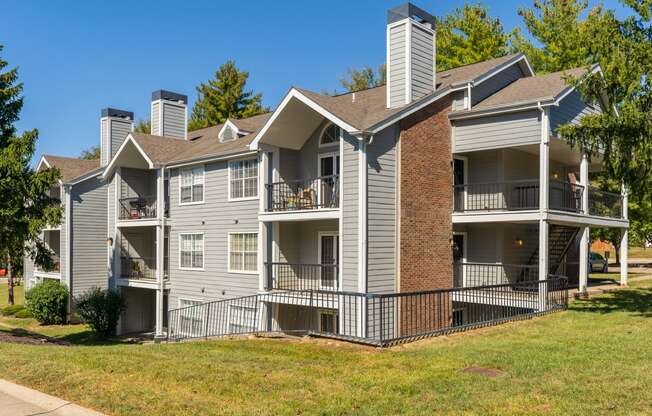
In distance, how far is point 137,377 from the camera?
895 cm

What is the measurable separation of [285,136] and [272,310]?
6144 mm

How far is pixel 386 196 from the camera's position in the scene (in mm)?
16938

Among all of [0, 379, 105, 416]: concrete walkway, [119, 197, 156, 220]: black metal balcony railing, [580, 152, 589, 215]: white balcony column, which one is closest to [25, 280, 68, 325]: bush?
[119, 197, 156, 220]: black metal balcony railing

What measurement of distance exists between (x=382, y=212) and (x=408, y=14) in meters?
6.61

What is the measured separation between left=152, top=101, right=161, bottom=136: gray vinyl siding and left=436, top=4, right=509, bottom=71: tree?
18934 millimetres

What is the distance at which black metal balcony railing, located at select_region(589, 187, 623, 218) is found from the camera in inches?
895

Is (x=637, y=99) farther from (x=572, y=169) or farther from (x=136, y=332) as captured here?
(x=136, y=332)

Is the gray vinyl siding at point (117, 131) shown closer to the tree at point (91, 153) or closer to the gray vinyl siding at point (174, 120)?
the gray vinyl siding at point (174, 120)

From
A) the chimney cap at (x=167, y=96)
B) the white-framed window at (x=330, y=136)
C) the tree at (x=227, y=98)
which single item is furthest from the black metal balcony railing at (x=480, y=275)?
the tree at (x=227, y=98)

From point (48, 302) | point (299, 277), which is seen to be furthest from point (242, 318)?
point (48, 302)

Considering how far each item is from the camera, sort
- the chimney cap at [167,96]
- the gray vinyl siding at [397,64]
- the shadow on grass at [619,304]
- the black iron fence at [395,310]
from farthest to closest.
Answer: the chimney cap at [167,96], the gray vinyl siding at [397,64], the shadow on grass at [619,304], the black iron fence at [395,310]

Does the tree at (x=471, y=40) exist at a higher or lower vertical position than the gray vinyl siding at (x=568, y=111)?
higher

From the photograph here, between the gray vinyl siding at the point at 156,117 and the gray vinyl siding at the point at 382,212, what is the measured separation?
57.8ft

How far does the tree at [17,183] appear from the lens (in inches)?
746
